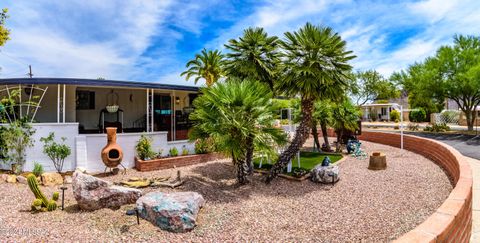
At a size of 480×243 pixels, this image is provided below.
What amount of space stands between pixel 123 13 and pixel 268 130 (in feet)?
27.1

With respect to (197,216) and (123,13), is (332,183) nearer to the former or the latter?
(197,216)

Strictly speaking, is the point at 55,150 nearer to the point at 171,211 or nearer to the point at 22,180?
the point at 22,180

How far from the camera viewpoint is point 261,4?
10.4 metres

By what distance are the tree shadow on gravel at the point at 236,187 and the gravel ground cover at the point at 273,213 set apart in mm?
25

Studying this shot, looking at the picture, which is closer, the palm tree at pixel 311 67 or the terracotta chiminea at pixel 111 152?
the palm tree at pixel 311 67

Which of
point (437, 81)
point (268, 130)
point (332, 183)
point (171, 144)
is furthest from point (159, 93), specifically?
point (437, 81)

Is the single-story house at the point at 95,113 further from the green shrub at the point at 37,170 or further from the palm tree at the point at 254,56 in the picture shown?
the palm tree at the point at 254,56

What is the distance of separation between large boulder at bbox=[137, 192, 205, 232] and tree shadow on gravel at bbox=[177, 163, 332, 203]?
143 centimetres

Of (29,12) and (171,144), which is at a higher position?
(29,12)

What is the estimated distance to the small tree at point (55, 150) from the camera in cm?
898

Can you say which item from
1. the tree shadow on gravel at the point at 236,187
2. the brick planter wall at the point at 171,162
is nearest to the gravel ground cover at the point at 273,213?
the tree shadow on gravel at the point at 236,187

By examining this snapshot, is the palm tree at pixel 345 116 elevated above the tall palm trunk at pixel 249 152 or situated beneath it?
elevated above

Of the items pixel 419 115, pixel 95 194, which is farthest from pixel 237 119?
pixel 419 115

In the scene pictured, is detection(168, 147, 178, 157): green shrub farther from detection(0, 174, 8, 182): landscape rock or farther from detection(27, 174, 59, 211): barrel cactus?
detection(27, 174, 59, 211): barrel cactus
